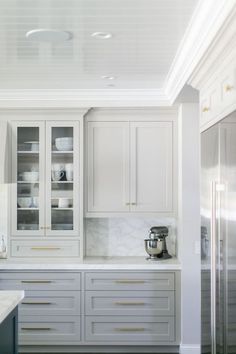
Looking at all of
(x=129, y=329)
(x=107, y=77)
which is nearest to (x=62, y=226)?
(x=129, y=329)

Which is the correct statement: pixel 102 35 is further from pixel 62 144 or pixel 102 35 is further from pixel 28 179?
pixel 28 179

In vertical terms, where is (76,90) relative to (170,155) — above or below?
above

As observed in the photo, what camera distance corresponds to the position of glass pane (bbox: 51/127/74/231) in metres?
4.73

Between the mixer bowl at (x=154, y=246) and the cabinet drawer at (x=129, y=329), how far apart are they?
0.63 meters

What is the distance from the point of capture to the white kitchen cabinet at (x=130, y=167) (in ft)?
15.7

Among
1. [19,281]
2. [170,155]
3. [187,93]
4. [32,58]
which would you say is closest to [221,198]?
[187,93]

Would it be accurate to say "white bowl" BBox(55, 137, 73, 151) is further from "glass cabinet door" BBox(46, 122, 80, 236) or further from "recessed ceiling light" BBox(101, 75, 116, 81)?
"recessed ceiling light" BBox(101, 75, 116, 81)

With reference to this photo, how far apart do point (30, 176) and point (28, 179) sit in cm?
4

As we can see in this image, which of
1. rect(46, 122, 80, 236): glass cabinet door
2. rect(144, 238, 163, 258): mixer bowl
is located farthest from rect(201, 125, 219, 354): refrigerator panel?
rect(46, 122, 80, 236): glass cabinet door

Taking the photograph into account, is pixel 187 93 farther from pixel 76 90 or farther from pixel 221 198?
pixel 221 198

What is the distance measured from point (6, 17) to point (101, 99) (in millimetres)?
2041

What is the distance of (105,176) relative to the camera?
4.80m

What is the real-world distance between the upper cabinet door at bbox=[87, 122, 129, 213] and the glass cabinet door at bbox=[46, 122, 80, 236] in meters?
0.16

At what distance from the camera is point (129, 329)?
4.58 m
